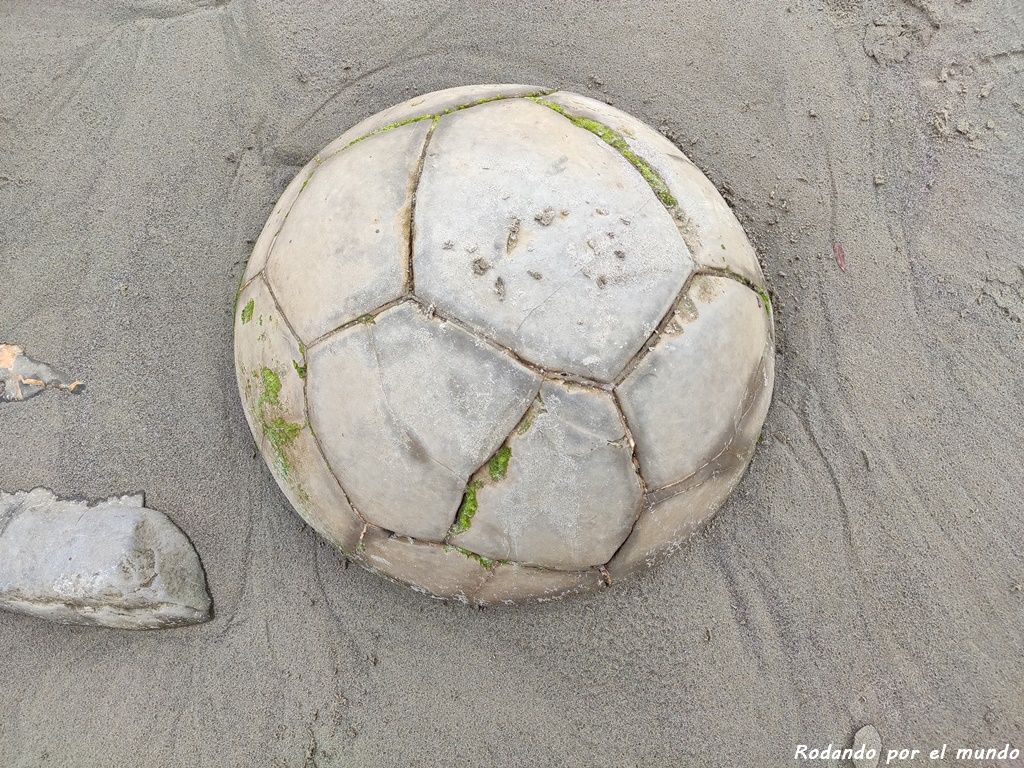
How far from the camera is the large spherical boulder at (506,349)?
1.65m

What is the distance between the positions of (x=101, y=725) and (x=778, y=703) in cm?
235

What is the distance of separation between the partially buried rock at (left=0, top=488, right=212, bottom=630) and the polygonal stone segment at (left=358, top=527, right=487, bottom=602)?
788mm

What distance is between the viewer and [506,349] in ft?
5.37

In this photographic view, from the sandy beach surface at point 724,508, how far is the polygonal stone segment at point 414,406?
798mm

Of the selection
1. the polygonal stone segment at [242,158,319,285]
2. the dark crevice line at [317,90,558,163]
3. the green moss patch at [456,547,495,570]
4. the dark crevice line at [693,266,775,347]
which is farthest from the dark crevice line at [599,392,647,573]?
the polygonal stone segment at [242,158,319,285]

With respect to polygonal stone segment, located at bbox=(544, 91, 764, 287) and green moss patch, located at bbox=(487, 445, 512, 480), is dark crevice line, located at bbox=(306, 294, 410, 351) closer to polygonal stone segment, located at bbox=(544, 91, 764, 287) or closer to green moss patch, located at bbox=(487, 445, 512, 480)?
green moss patch, located at bbox=(487, 445, 512, 480)

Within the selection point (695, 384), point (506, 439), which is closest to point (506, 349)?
point (506, 439)

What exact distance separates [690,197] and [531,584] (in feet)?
3.89

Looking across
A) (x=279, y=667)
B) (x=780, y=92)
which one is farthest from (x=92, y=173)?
(x=780, y=92)

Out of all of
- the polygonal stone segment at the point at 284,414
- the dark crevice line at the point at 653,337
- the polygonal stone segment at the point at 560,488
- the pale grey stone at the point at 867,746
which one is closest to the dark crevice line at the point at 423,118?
Answer: the polygonal stone segment at the point at 284,414

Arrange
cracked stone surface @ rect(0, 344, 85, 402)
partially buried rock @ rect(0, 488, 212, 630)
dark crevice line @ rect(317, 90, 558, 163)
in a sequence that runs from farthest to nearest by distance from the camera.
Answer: cracked stone surface @ rect(0, 344, 85, 402) → partially buried rock @ rect(0, 488, 212, 630) → dark crevice line @ rect(317, 90, 558, 163)

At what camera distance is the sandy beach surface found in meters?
2.36

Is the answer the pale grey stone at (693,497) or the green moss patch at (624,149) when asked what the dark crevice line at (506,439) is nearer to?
the pale grey stone at (693,497)

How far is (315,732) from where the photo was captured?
2344mm
